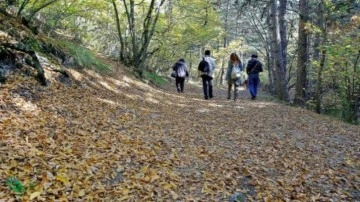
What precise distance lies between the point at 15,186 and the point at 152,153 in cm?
216

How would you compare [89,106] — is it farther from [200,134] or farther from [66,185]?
[66,185]

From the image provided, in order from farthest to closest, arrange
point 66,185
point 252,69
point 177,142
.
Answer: point 252,69, point 177,142, point 66,185

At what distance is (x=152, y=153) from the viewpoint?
5.48 metres

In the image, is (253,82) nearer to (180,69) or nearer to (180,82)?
(180,69)

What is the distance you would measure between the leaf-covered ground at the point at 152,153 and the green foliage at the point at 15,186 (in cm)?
4

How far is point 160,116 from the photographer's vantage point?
8391 millimetres

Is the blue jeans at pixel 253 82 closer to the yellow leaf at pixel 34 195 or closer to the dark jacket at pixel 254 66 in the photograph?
the dark jacket at pixel 254 66

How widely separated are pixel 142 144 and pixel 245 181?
5.96ft

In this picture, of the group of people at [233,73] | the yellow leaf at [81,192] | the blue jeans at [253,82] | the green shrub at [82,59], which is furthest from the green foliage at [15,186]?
the blue jeans at [253,82]

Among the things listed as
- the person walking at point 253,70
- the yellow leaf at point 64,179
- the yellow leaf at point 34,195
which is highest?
the person walking at point 253,70

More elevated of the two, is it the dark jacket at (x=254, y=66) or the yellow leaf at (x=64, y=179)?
the dark jacket at (x=254, y=66)

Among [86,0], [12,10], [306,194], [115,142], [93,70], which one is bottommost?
[306,194]

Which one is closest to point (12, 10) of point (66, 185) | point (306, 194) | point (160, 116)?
point (160, 116)

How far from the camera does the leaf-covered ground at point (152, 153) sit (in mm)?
4219
